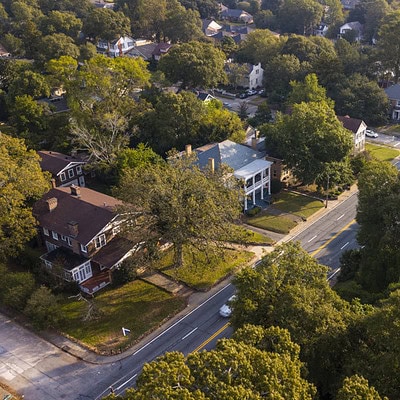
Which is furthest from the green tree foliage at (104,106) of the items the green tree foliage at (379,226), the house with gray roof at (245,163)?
the green tree foliage at (379,226)

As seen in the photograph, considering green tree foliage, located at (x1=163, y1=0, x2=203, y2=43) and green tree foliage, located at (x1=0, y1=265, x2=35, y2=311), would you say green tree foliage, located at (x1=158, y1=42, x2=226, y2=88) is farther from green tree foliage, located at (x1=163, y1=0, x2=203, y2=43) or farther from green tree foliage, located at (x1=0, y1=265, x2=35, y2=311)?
green tree foliage, located at (x1=0, y1=265, x2=35, y2=311)

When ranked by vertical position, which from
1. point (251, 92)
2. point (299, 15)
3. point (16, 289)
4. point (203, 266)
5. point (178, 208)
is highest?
point (178, 208)

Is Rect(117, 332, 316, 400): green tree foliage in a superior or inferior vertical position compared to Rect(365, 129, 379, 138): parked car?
superior

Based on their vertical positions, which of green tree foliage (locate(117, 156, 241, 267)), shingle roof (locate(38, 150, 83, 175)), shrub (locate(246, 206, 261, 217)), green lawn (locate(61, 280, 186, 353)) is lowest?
shrub (locate(246, 206, 261, 217))

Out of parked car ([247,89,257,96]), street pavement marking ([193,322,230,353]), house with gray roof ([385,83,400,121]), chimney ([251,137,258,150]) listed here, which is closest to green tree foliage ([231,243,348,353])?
street pavement marking ([193,322,230,353])

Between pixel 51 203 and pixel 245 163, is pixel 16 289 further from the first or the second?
pixel 245 163

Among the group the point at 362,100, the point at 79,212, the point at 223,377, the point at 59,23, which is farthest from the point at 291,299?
the point at 59,23

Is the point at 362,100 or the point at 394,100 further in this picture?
the point at 394,100
